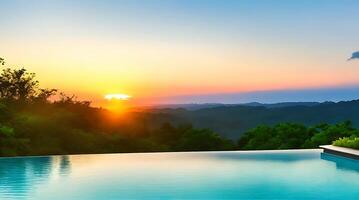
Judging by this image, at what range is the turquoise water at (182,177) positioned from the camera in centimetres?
1095

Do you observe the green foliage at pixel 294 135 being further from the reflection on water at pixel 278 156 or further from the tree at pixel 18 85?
the tree at pixel 18 85

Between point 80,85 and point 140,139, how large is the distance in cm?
461

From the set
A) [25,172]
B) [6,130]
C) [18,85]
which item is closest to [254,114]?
[18,85]

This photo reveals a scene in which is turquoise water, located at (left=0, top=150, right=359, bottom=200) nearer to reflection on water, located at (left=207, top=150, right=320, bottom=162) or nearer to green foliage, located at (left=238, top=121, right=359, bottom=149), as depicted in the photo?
reflection on water, located at (left=207, top=150, right=320, bottom=162)

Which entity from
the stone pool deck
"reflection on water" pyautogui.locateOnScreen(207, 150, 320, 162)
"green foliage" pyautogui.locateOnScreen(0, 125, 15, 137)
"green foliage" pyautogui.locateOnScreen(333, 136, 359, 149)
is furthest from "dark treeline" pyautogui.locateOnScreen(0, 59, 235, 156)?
the stone pool deck

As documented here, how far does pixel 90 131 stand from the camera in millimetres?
29297

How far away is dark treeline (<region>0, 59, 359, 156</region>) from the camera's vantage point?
977 inches

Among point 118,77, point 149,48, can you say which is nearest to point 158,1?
point 149,48

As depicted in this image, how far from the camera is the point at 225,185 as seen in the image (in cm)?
1210

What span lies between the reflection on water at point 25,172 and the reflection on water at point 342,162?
7620 millimetres

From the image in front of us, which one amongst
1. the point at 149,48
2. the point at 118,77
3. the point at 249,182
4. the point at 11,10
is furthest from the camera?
the point at 118,77

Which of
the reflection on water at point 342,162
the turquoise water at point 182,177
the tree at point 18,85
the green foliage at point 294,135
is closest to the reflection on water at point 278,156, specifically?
the turquoise water at point 182,177

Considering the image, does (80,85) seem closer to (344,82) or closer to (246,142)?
(246,142)

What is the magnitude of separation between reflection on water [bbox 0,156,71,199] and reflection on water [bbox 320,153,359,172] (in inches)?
300
